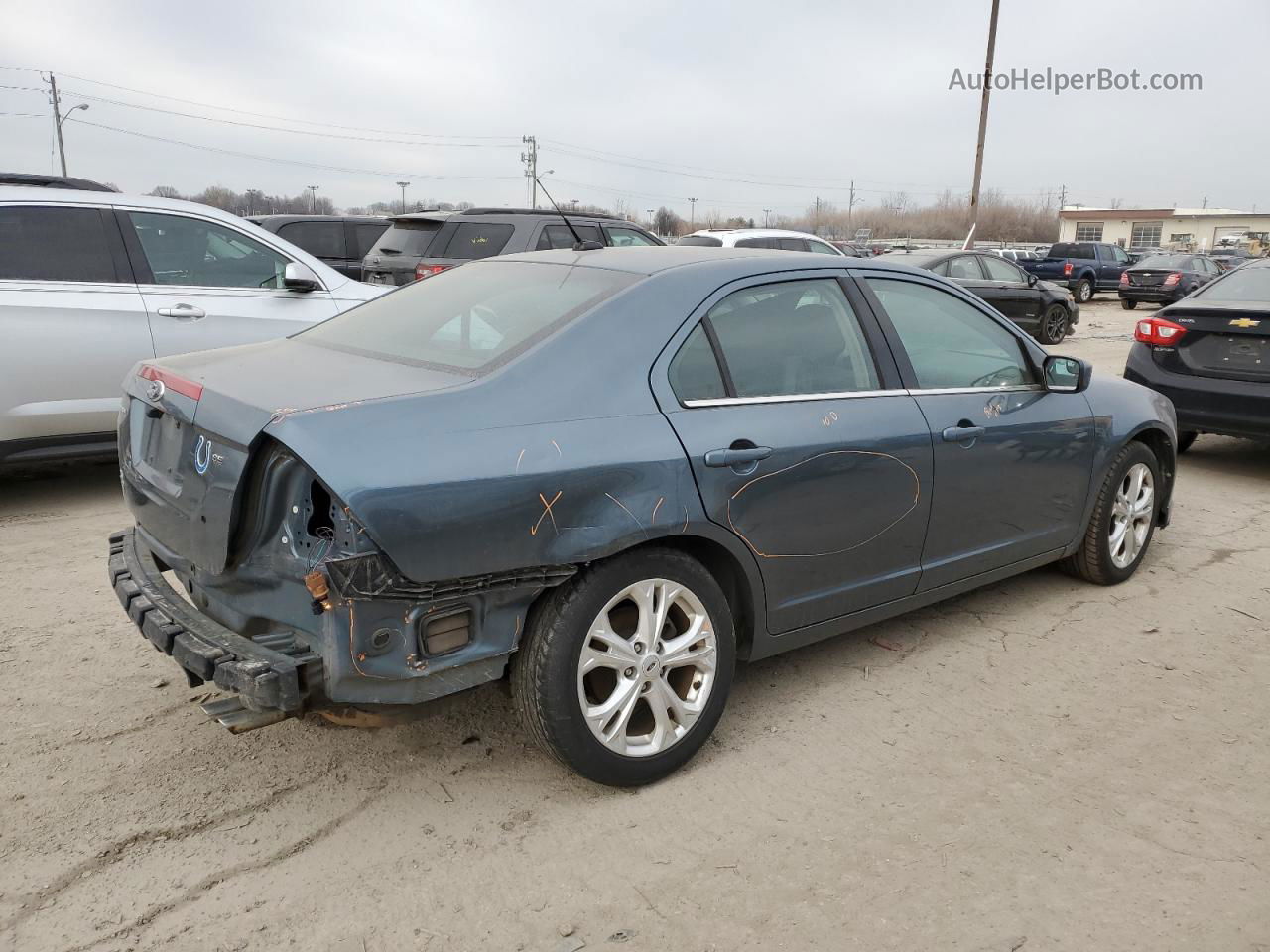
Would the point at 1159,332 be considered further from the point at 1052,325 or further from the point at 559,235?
the point at 1052,325

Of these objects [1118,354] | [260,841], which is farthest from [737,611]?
[1118,354]

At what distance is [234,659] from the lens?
2557 mm

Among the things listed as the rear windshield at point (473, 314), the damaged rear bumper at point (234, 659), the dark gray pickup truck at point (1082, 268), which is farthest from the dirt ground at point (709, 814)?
the dark gray pickup truck at point (1082, 268)

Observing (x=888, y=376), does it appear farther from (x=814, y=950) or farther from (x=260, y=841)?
(x=260, y=841)

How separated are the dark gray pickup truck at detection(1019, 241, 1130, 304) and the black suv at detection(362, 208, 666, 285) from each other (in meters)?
21.5

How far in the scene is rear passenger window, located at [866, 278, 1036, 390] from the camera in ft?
12.6

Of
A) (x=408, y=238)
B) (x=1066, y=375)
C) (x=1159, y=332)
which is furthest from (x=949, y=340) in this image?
(x=408, y=238)

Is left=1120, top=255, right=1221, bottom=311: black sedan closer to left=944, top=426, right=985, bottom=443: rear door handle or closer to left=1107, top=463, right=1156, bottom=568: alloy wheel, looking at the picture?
left=1107, top=463, right=1156, bottom=568: alloy wheel

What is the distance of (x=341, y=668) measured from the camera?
2.48m

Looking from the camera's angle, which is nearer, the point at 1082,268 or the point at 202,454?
the point at 202,454

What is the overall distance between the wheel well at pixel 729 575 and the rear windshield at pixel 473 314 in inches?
30.4

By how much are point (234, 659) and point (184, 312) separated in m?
4.09

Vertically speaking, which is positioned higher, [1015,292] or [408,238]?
[408,238]

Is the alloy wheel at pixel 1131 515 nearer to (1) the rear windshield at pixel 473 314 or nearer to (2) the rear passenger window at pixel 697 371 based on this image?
(2) the rear passenger window at pixel 697 371
